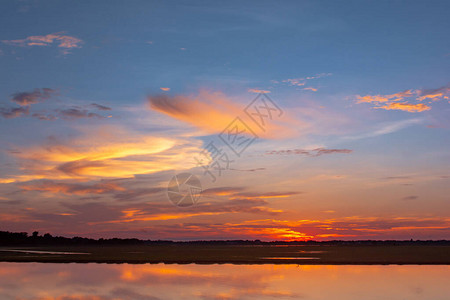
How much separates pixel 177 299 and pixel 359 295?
Answer: 11245 millimetres

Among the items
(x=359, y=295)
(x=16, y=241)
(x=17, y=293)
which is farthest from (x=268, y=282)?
(x=16, y=241)

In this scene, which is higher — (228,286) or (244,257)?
(244,257)

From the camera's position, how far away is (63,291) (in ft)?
101

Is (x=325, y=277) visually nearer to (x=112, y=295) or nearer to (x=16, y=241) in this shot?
(x=112, y=295)

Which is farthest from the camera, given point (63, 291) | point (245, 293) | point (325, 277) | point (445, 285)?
point (325, 277)

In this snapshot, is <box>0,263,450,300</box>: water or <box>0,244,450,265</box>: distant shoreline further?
<box>0,244,450,265</box>: distant shoreline

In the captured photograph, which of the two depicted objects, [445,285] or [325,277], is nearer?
[445,285]

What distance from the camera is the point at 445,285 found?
34438 millimetres

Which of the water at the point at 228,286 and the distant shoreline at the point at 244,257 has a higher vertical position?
the distant shoreline at the point at 244,257

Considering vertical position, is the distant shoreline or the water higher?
the distant shoreline

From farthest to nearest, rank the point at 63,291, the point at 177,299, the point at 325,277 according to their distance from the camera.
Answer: the point at 325,277, the point at 63,291, the point at 177,299

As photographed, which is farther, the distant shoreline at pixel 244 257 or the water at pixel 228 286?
the distant shoreline at pixel 244 257

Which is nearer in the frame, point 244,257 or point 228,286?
point 228,286

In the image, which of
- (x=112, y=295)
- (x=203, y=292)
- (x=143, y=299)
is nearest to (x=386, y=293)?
(x=203, y=292)
